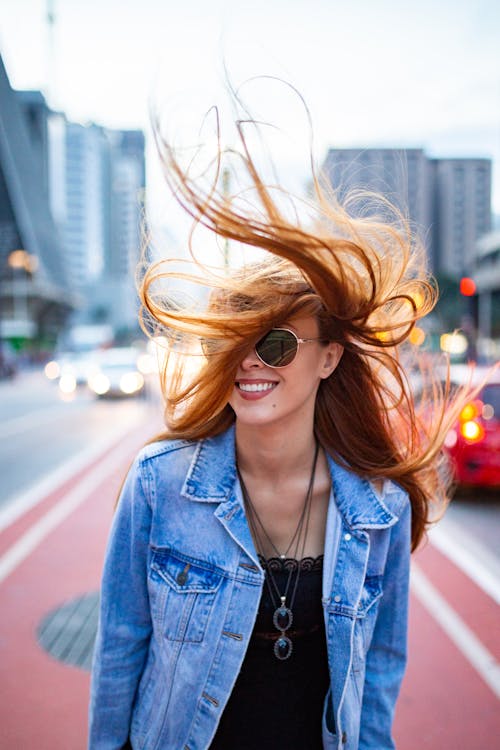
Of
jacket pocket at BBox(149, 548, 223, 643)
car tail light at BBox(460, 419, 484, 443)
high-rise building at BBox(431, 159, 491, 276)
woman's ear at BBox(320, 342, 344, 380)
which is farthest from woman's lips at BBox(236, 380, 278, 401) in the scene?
car tail light at BBox(460, 419, 484, 443)

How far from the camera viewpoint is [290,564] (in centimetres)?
171

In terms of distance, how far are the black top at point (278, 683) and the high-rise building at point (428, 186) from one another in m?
1.19

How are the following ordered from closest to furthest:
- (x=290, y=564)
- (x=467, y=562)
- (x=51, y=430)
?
1. (x=290, y=564)
2. (x=467, y=562)
3. (x=51, y=430)

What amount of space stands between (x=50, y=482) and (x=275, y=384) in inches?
297

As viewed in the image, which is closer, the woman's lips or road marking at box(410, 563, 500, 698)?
the woman's lips

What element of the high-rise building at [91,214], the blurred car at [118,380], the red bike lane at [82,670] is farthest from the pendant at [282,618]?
the high-rise building at [91,214]

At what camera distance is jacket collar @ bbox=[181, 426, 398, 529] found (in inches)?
65.7

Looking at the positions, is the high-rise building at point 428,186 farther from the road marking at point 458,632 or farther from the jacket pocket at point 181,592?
the road marking at point 458,632

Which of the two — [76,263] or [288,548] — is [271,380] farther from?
[76,263]

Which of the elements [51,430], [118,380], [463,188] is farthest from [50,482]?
[118,380]

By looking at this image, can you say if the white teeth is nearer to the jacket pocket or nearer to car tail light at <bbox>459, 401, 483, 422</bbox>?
the jacket pocket

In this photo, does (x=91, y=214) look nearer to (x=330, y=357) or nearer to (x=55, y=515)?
(x=55, y=515)

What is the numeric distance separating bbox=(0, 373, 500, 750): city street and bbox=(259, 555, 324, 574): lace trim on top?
137 centimetres

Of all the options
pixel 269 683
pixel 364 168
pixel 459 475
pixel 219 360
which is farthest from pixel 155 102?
pixel 459 475
